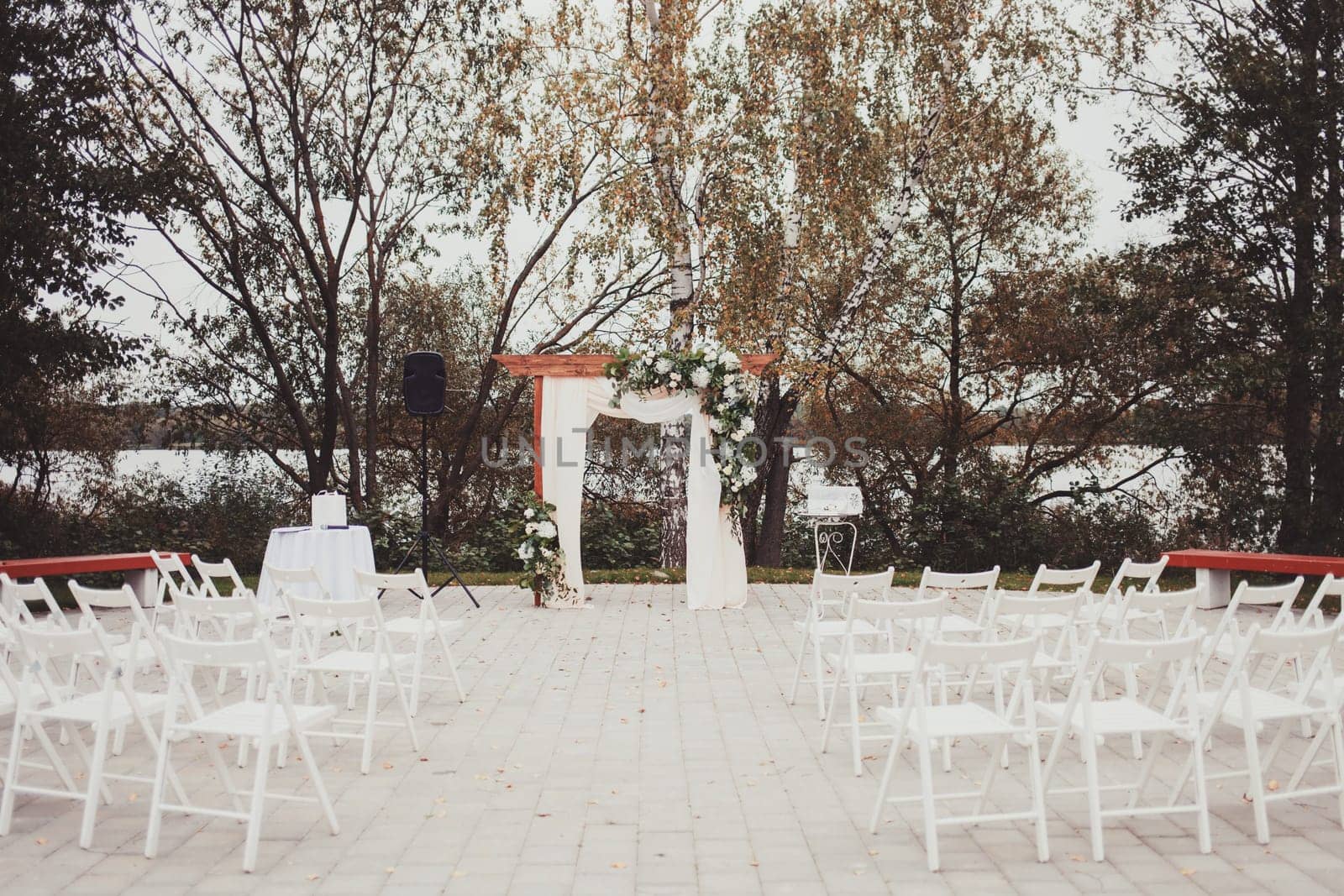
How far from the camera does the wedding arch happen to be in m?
10.1

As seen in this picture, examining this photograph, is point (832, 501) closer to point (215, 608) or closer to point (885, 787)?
point (215, 608)

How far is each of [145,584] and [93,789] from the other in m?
6.87

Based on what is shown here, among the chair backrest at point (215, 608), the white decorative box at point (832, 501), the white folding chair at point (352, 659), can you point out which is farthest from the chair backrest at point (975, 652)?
the white decorative box at point (832, 501)

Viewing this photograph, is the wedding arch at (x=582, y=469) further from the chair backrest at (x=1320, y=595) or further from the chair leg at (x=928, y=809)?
the chair leg at (x=928, y=809)

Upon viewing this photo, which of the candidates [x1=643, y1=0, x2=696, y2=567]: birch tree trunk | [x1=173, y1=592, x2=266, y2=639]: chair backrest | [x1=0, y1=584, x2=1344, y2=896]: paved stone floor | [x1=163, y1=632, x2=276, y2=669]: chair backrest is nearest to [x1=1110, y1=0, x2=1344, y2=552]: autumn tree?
[x1=643, y1=0, x2=696, y2=567]: birch tree trunk

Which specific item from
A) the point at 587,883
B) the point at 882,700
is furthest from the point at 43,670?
the point at 882,700

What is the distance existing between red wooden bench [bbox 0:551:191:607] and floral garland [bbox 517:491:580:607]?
2820 millimetres

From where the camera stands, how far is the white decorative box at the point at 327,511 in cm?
905

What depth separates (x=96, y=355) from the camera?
11.6 m

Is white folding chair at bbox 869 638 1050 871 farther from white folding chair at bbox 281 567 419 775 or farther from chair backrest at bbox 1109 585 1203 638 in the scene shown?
white folding chair at bbox 281 567 419 775

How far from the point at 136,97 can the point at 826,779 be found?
15161 millimetres

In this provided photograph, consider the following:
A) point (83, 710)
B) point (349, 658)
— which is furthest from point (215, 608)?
point (83, 710)

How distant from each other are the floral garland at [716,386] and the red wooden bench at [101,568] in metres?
4.04

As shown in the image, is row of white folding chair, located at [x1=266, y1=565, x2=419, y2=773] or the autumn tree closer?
row of white folding chair, located at [x1=266, y1=565, x2=419, y2=773]
